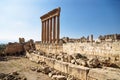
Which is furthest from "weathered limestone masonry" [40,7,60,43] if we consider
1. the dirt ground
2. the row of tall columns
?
the dirt ground

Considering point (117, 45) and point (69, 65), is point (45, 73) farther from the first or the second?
point (117, 45)

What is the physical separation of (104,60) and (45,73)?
12.8ft

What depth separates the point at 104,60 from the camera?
893cm

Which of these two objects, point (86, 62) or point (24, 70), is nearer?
point (86, 62)

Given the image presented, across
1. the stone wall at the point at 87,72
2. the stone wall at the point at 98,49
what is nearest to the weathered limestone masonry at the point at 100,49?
the stone wall at the point at 98,49

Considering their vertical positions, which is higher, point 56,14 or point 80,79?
point 56,14

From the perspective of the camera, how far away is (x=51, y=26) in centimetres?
2538

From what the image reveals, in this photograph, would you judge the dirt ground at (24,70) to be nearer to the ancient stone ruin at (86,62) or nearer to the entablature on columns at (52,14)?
the ancient stone ruin at (86,62)

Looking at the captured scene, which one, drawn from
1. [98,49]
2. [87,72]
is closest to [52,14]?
[98,49]

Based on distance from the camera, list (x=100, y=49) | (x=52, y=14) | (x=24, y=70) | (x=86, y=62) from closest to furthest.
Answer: (x=86, y=62) < (x=100, y=49) < (x=24, y=70) < (x=52, y=14)

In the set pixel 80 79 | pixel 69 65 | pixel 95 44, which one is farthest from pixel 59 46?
pixel 80 79

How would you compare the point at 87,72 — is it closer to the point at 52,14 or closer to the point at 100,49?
the point at 100,49

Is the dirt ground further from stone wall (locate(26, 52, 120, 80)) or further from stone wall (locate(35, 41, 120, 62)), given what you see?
stone wall (locate(35, 41, 120, 62))

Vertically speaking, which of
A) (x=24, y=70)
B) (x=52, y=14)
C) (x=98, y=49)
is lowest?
(x=24, y=70)
